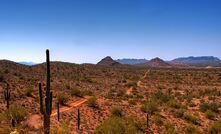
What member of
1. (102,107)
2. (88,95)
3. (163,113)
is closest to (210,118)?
(163,113)

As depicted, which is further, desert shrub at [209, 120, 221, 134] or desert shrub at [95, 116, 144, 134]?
desert shrub at [209, 120, 221, 134]

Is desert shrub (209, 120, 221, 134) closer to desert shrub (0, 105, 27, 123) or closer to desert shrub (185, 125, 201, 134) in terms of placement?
desert shrub (185, 125, 201, 134)

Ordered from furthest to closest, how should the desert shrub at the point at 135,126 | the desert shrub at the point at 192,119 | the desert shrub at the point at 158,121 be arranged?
1. the desert shrub at the point at 192,119
2. the desert shrub at the point at 158,121
3. the desert shrub at the point at 135,126

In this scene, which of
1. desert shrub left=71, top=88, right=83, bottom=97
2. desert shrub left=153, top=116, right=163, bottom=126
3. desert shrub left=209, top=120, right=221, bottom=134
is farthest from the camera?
desert shrub left=71, top=88, right=83, bottom=97

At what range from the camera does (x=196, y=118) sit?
2523cm

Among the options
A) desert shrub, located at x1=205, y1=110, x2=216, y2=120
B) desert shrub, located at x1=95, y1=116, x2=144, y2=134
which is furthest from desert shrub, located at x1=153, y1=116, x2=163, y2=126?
desert shrub, located at x1=205, y1=110, x2=216, y2=120

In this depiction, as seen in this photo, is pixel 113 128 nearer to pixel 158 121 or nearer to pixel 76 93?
pixel 158 121

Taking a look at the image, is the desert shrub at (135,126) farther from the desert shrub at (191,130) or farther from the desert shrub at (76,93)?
the desert shrub at (76,93)

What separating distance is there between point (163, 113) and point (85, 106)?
697 centimetres

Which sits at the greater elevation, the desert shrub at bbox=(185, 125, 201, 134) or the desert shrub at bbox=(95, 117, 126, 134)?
the desert shrub at bbox=(95, 117, 126, 134)

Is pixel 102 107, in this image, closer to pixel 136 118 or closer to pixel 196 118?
pixel 136 118

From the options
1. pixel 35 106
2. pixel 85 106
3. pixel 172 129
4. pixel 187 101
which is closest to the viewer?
pixel 172 129

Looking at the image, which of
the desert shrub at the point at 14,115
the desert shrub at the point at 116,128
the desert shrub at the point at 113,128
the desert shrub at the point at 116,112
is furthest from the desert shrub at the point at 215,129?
the desert shrub at the point at 14,115

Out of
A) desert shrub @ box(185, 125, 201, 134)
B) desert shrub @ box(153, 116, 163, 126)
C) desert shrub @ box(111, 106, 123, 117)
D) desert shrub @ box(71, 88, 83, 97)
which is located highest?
desert shrub @ box(71, 88, 83, 97)
